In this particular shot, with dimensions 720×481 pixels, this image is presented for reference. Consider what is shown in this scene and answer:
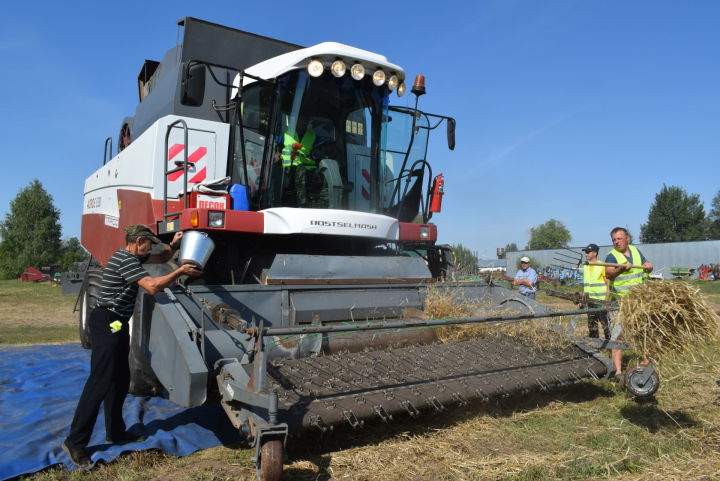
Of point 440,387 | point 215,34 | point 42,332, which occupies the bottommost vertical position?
point 42,332

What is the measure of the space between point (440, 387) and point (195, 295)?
6.08ft

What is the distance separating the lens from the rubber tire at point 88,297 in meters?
6.03

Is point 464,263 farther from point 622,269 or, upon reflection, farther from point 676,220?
point 676,220

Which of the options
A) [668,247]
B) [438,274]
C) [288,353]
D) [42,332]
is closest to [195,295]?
[288,353]

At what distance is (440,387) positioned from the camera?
11.5 feet

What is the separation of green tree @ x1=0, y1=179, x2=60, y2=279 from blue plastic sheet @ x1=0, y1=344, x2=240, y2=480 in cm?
4540

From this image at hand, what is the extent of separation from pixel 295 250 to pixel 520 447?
2.68 metres

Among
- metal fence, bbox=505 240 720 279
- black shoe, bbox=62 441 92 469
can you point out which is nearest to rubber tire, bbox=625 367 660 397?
black shoe, bbox=62 441 92 469

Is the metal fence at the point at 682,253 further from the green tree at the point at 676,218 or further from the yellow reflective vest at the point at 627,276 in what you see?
the yellow reflective vest at the point at 627,276

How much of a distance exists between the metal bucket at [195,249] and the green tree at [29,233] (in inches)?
1854

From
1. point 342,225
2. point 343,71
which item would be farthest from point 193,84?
point 342,225

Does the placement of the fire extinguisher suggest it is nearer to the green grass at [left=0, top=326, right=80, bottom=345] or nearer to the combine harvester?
the combine harvester

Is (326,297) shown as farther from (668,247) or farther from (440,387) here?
(668,247)

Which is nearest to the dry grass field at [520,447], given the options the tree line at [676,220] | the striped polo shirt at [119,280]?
the striped polo shirt at [119,280]
